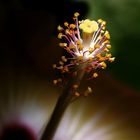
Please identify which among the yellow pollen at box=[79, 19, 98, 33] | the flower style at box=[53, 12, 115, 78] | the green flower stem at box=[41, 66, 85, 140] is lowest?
the green flower stem at box=[41, 66, 85, 140]

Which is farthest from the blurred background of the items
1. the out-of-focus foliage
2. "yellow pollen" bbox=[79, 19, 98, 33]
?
"yellow pollen" bbox=[79, 19, 98, 33]

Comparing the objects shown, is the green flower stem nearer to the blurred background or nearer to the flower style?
the flower style

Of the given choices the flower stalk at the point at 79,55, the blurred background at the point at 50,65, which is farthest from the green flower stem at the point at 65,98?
A: the blurred background at the point at 50,65

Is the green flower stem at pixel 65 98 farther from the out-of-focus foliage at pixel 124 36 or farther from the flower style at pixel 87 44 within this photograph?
the out-of-focus foliage at pixel 124 36

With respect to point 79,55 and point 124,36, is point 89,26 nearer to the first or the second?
point 79,55

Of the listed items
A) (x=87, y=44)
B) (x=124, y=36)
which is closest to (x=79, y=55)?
(x=87, y=44)

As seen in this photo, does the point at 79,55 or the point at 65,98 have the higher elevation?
the point at 79,55
